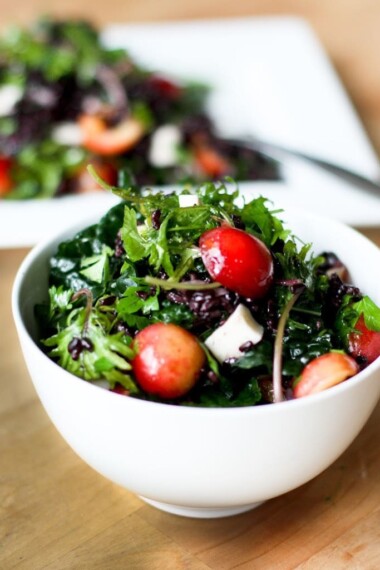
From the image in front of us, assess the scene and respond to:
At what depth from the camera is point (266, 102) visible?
2904mm

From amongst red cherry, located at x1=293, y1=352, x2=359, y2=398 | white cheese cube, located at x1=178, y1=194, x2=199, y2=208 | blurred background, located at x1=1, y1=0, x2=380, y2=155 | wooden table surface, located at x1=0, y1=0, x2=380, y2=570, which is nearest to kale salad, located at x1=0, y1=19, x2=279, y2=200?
blurred background, located at x1=1, y1=0, x2=380, y2=155

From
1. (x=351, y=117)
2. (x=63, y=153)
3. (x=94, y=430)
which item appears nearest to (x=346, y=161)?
(x=351, y=117)

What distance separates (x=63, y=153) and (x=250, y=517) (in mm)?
1710

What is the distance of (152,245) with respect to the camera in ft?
4.20

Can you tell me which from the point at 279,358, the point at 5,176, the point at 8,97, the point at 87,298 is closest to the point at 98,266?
the point at 87,298

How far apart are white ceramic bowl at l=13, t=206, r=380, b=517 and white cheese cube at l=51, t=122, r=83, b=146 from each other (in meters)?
1.59

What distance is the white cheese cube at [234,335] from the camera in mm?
1213

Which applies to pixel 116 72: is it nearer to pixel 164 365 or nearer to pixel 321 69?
pixel 321 69

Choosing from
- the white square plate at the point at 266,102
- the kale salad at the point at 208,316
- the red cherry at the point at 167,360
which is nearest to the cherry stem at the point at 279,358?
the kale salad at the point at 208,316

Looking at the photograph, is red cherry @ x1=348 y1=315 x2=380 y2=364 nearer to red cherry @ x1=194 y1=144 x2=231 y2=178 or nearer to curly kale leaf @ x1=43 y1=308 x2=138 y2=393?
curly kale leaf @ x1=43 y1=308 x2=138 y2=393

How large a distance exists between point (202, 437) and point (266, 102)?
2.00m

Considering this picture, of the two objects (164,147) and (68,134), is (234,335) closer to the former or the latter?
(164,147)

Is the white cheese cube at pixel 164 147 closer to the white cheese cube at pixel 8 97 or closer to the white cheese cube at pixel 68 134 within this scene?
the white cheese cube at pixel 68 134

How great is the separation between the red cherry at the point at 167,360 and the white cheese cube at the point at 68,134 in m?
1.73
